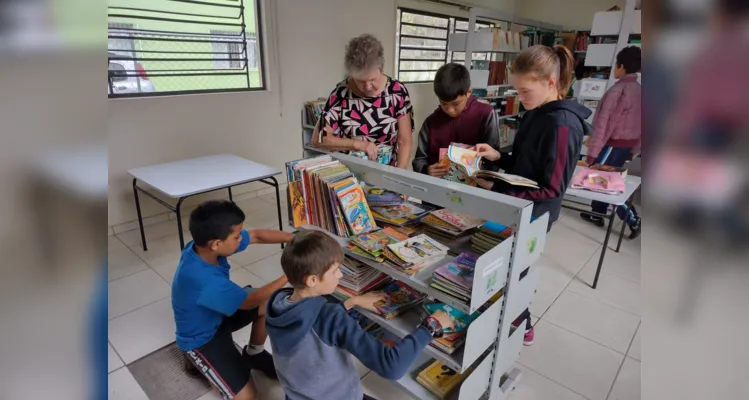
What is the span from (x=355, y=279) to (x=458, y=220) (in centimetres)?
49

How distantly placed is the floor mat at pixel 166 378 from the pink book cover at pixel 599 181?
2.29 m

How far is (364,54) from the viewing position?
1.96m

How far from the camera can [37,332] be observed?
0.60 feet

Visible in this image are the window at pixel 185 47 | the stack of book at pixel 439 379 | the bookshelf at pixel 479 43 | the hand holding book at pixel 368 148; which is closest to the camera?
the stack of book at pixel 439 379

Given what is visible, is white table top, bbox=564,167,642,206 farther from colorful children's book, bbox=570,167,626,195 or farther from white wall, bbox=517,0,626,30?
white wall, bbox=517,0,626,30

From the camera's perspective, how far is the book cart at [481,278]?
1.21 metres

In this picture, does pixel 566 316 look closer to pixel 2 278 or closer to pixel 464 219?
pixel 464 219

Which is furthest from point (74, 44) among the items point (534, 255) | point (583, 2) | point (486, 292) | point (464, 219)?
point (583, 2)

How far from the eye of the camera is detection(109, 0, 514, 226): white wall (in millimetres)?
3211

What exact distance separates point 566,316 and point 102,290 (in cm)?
251

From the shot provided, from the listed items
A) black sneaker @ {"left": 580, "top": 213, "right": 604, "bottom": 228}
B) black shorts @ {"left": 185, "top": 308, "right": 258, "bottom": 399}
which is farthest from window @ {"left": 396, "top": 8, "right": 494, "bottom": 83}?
black shorts @ {"left": 185, "top": 308, "right": 258, "bottom": 399}

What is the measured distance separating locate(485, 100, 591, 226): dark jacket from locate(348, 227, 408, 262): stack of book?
47cm

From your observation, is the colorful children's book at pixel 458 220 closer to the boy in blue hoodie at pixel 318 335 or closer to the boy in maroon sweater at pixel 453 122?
the boy in maroon sweater at pixel 453 122

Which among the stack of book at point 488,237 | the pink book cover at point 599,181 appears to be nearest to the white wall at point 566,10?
the pink book cover at point 599,181
